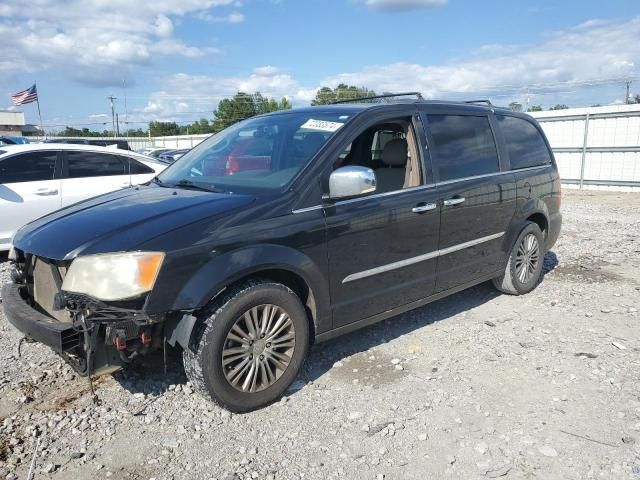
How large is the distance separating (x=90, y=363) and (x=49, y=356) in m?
1.45

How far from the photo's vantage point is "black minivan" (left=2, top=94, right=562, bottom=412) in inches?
106

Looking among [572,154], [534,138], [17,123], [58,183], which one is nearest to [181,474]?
[534,138]

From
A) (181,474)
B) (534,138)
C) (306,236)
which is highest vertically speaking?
(534,138)

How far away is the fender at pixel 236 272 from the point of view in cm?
270

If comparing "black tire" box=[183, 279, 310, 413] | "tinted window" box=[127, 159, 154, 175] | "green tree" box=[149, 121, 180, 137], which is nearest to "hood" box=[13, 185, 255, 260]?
"black tire" box=[183, 279, 310, 413]

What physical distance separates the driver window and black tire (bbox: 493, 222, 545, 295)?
1.72 meters

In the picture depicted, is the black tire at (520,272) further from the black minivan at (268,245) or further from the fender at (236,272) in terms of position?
the fender at (236,272)

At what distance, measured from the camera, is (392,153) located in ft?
13.5

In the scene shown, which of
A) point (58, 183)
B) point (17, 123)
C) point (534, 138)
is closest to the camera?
point (534, 138)

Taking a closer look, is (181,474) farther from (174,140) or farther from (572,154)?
(174,140)

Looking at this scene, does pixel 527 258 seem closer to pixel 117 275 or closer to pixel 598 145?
pixel 117 275

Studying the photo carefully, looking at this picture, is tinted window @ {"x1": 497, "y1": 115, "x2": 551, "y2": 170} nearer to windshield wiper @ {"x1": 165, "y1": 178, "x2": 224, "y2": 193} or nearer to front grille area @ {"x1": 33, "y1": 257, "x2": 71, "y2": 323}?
windshield wiper @ {"x1": 165, "y1": 178, "x2": 224, "y2": 193}

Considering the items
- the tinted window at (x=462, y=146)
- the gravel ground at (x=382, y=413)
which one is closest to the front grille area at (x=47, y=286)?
the gravel ground at (x=382, y=413)

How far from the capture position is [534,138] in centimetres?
540
